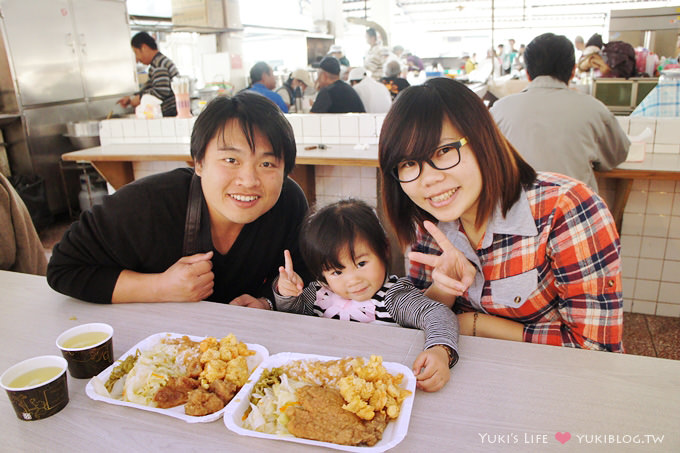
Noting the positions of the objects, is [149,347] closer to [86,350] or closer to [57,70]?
[86,350]

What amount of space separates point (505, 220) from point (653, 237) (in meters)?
2.50

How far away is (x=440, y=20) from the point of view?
19.7m

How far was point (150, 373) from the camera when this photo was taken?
1.08 m

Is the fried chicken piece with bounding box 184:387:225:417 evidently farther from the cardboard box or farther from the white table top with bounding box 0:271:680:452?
the cardboard box

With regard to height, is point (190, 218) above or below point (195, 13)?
below

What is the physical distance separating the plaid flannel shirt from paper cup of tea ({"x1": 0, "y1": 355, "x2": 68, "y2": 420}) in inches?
43.1

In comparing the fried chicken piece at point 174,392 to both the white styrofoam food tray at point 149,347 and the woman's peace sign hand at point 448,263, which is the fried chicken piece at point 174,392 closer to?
the white styrofoam food tray at point 149,347

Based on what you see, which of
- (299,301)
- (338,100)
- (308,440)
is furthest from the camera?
(338,100)

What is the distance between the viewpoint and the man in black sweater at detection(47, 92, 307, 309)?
152cm

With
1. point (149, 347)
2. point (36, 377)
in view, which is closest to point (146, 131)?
point (149, 347)

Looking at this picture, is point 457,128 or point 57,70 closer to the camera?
point 457,128

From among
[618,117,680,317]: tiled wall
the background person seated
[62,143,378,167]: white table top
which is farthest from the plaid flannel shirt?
[618,117,680,317]: tiled wall

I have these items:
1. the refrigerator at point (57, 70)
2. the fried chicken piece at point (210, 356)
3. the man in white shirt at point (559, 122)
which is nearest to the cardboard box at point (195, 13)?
the refrigerator at point (57, 70)

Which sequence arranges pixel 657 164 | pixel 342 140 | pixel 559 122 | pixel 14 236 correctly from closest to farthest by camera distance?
pixel 14 236, pixel 559 122, pixel 657 164, pixel 342 140
